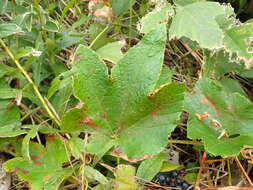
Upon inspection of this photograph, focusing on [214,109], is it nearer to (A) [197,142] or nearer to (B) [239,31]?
(A) [197,142]

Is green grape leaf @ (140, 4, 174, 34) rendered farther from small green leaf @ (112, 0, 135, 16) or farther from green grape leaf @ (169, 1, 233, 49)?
small green leaf @ (112, 0, 135, 16)

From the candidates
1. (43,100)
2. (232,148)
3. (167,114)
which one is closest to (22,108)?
(43,100)

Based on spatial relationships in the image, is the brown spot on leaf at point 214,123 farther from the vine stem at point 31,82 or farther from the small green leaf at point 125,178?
the vine stem at point 31,82

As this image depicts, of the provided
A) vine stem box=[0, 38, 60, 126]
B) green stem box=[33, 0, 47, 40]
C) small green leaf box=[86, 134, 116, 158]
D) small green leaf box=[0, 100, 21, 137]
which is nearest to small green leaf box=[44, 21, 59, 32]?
green stem box=[33, 0, 47, 40]

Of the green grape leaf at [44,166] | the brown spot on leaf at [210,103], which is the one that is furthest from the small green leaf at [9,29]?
the brown spot on leaf at [210,103]

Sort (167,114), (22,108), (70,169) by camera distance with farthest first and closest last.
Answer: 1. (22,108)
2. (70,169)
3. (167,114)

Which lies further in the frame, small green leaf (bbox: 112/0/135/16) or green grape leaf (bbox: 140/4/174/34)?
small green leaf (bbox: 112/0/135/16)
